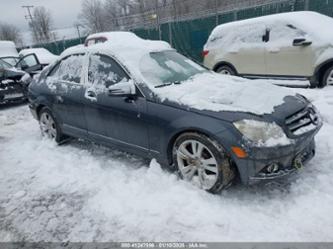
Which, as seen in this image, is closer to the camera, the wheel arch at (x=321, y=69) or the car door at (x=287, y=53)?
the wheel arch at (x=321, y=69)

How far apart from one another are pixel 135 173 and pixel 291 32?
558 cm

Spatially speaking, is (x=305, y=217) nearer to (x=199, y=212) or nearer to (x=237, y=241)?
(x=237, y=241)

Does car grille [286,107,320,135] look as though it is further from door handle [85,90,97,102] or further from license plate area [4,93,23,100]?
license plate area [4,93,23,100]

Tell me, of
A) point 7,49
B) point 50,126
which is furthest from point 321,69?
point 7,49

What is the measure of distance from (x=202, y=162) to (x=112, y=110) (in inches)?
57.5

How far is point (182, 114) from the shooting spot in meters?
3.39

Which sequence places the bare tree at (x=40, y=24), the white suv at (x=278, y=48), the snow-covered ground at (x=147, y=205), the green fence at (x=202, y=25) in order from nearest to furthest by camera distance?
1. the snow-covered ground at (x=147, y=205)
2. the white suv at (x=278, y=48)
3. the green fence at (x=202, y=25)
4. the bare tree at (x=40, y=24)

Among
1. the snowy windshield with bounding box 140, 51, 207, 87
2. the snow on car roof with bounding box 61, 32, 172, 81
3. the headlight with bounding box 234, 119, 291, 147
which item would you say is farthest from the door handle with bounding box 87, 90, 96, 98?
the headlight with bounding box 234, 119, 291, 147

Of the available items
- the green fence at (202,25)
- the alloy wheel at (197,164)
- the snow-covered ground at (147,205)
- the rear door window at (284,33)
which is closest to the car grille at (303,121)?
the snow-covered ground at (147,205)

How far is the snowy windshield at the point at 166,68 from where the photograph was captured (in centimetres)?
394

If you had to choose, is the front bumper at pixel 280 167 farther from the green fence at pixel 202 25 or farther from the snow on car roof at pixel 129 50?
the green fence at pixel 202 25

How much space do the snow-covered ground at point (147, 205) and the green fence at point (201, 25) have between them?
8.44 m

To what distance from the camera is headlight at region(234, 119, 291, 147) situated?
2990mm

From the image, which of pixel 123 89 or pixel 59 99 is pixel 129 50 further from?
pixel 59 99
